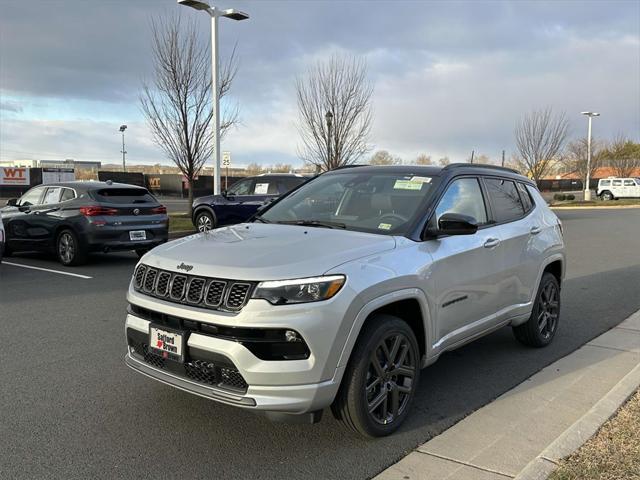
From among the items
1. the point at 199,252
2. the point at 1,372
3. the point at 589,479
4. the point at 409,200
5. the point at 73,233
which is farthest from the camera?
the point at 73,233

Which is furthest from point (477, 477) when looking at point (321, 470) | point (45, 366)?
point (45, 366)

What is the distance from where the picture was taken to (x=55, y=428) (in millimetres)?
3635

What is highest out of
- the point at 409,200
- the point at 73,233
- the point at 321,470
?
the point at 409,200

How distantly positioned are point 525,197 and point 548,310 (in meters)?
1.16

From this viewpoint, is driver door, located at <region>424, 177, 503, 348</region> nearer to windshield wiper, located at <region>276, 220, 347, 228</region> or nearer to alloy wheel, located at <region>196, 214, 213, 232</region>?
windshield wiper, located at <region>276, 220, 347, 228</region>

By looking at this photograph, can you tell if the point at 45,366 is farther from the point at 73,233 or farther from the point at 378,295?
the point at 73,233

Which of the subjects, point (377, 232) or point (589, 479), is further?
point (377, 232)

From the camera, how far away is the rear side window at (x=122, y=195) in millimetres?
10428

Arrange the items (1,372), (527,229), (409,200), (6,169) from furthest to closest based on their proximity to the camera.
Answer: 1. (6,169)
2. (527,229)
3. (1,372)
4. (409,200)

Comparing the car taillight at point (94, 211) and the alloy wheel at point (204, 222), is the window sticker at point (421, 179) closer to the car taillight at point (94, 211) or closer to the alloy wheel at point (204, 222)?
the car taillight at point (94, 211)

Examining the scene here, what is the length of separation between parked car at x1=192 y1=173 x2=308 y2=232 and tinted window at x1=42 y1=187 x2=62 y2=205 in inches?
204

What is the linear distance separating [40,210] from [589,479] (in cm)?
1060

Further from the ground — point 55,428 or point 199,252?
point 199,252

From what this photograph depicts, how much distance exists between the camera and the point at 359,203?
4352 mm
